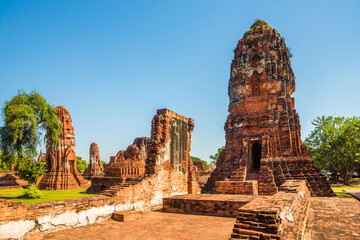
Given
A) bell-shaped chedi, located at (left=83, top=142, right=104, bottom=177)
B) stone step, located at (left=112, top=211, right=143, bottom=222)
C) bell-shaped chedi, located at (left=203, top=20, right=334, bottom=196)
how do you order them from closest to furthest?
stone step, located at (left=112, top=211, right=143, bottom=222) → bell-shaped chedi, located at (left=203, top=20, right=334, bottom=196) → bell-shaped chedi, located at (left=83, top=142, right=104, bottom=177)

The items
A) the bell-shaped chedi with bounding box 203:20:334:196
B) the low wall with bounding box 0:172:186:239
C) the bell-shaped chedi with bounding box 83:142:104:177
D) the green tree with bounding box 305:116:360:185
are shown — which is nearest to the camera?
the low wall with bounding box 0:172:186:239

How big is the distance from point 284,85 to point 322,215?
42.1ft

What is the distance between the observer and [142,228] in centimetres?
640

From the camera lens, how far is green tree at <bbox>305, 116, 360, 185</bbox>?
21364 mm

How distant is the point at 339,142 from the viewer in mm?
22516

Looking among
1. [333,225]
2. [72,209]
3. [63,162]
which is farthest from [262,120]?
[72,209]

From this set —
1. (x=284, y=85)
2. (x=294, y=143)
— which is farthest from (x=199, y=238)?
(x=284, y=85)

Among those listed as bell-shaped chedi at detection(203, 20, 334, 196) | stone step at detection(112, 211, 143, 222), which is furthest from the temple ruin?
bell-shaped chedi at detection(203, 20, 334, 196)

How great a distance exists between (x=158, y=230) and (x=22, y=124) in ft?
26.0

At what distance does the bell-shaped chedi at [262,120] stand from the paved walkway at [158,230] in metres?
8.70

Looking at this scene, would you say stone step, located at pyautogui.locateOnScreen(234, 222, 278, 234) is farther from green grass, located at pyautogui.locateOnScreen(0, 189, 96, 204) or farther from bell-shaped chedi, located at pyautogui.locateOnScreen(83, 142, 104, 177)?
bell-shaped chedi, located at pyautogui.locateOnScreen(83, 142, 104, 177)

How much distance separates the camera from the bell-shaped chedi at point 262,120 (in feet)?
52.5

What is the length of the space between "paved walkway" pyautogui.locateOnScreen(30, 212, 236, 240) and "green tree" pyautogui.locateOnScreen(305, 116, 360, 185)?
60.8 feet

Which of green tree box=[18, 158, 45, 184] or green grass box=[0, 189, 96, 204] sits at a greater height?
green tree box=[18, 158, 45, 184]
